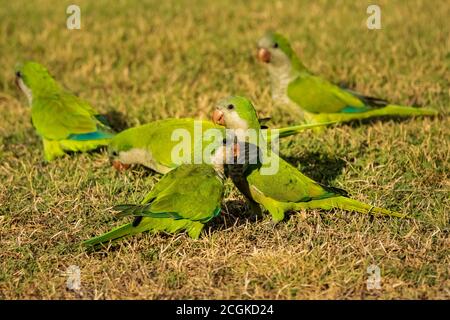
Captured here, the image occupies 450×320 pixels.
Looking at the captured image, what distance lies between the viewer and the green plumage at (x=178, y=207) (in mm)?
3863

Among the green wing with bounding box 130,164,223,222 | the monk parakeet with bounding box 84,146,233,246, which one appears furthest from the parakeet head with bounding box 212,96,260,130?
the green wing with bounding box 130,164,223,222

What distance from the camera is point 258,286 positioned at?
359 centimetres

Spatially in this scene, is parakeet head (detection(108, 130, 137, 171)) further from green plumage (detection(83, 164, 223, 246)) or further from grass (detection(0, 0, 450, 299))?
green plumage (detection(83, 164, 223, 246))

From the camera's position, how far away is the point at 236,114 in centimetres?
425

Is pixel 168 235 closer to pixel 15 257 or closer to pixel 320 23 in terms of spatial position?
pixel 15 257

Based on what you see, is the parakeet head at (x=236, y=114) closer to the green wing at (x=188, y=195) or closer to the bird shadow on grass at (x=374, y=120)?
the green wing at (x=188, y=195)

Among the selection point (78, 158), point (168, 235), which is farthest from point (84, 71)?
point (168, 235)

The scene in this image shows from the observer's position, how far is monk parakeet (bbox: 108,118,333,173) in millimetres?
4703

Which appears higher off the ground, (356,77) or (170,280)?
(356,77)

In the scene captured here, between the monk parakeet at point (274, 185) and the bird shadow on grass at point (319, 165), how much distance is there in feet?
1.94

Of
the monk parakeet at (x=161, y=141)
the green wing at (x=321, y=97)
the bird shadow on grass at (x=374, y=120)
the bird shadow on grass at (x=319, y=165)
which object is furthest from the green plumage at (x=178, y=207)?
the bird shadow on grass at (x=374, y=120)

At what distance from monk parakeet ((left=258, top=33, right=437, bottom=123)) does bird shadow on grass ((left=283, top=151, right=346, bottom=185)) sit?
56 cm
